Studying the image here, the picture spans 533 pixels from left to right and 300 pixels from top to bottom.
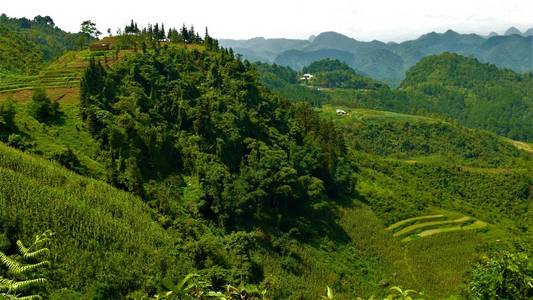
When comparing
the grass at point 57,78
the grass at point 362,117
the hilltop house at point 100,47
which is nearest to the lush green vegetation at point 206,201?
the grass at point 57,78

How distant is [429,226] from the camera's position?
172ft

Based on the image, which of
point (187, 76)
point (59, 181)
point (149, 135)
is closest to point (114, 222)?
point (59, 181)

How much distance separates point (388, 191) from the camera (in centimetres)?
6103

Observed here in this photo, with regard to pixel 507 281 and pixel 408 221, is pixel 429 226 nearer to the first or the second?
pixel 408 221

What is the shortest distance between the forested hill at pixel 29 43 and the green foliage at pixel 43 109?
95.2 feet

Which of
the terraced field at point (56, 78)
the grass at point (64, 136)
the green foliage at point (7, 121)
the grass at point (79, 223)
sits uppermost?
the terraced field at point (56, 78)

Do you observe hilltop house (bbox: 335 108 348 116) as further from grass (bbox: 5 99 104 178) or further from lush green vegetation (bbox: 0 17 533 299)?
grass (bbox: 5 99 104 178)

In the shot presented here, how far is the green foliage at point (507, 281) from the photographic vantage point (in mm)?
14945

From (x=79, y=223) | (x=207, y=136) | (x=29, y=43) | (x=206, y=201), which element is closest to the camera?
(x=79, y=223)

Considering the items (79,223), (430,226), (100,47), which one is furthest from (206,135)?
(100,47)

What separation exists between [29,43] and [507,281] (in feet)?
375

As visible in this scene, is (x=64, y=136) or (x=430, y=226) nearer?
(x=64, y=136)

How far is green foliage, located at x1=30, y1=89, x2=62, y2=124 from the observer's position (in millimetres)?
37750

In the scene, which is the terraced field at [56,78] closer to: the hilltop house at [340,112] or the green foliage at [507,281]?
Result: the green foliage at [507,281]
